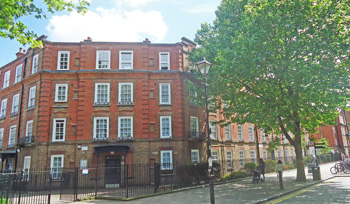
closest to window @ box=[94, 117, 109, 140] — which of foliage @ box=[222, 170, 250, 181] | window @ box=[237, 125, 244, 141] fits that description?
foliage @ box=[222, 170, 250, 181]

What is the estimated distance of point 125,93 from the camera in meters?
22.2

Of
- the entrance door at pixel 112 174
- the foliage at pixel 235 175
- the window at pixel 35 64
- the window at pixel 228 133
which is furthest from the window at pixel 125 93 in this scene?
the window at pixel 228 133

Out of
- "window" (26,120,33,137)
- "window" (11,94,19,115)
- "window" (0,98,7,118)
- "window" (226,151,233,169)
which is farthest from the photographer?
"window" (0,98,7,118)

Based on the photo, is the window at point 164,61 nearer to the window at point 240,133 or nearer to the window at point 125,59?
the window at point 125,59

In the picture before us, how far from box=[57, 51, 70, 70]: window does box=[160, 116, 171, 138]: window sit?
32.5ft

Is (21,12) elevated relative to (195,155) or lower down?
elevated

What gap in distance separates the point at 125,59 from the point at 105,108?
4918 millimetres

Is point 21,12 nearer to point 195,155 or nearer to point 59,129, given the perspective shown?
point 59,129

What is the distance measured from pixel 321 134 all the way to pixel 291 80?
4844 cm

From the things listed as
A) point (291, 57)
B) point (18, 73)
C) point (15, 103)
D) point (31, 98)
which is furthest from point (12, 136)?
point (291, 57)

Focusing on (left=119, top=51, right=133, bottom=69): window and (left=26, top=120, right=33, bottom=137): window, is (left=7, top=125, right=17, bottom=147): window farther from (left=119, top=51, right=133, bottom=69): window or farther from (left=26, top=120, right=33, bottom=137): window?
(left=119, top=51, right=133, bottom=69): window

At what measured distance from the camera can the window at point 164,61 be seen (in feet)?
77.5

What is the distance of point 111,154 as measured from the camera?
2083 centimetres

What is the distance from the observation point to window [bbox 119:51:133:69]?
2289 cm
